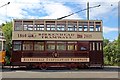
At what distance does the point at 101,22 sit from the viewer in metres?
25.5

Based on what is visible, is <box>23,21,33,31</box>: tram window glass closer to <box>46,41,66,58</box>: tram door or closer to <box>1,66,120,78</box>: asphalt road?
<box>46,41,66,58</box>: tram door

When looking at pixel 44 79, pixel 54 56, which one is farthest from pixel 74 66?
pixel 44 79

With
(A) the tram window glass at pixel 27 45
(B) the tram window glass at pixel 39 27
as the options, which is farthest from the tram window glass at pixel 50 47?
(B) the tram window glass at pixel 39 27

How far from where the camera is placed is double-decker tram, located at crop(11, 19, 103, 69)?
24.8 meters

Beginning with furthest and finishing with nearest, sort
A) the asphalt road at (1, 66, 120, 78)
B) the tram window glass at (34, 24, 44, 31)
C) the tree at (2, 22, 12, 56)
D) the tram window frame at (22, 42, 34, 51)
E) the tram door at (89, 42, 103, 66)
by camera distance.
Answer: the tree at (2, 22, 12, 56) → the tram door at (89, 42, 103, 66) → the tram window glass at (34, 24, 44, 31) → the tram window frame at (22, 42, 34, 51) → the asphalt road at (1, 66, 120, 78)

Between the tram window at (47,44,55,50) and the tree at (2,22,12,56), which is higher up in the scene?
the tree at (2,22,12,56)

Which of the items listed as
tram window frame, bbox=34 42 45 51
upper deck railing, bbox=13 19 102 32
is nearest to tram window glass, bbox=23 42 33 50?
tram window frame, bbox=34 42 45 51

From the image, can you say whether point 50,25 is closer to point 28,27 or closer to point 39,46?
point 28,27

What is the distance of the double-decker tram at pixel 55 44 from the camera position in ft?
81.5

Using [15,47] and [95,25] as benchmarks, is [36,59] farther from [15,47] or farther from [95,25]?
[95,25]

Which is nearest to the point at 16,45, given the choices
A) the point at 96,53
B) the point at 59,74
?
the point at 59,74

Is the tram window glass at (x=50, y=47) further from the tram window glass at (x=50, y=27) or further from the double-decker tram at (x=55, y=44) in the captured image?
the tram window glass at (x=50, y=27)

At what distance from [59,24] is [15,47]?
422cm

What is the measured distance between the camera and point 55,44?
81.9 ft
